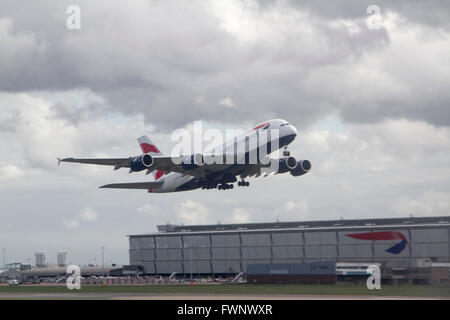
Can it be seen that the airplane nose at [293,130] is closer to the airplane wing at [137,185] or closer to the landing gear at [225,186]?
the landing gear at [225,186]

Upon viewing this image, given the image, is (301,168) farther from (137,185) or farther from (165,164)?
(137,185)

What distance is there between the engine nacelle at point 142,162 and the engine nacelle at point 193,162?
4.64 metres

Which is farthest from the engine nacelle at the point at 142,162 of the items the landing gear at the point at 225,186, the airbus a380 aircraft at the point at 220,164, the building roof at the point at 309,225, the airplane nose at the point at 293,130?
the building roof at the point at 309,225

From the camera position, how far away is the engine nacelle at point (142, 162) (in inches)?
2746

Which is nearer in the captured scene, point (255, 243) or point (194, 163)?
point (194, 163)

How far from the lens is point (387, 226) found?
11681cm

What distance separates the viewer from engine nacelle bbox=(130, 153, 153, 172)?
6975 cm

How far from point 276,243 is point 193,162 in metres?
64.1

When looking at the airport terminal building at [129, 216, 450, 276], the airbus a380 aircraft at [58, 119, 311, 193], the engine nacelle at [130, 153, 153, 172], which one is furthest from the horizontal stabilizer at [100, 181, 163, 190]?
the airport terminal building at [129, 216, 450, 276]
